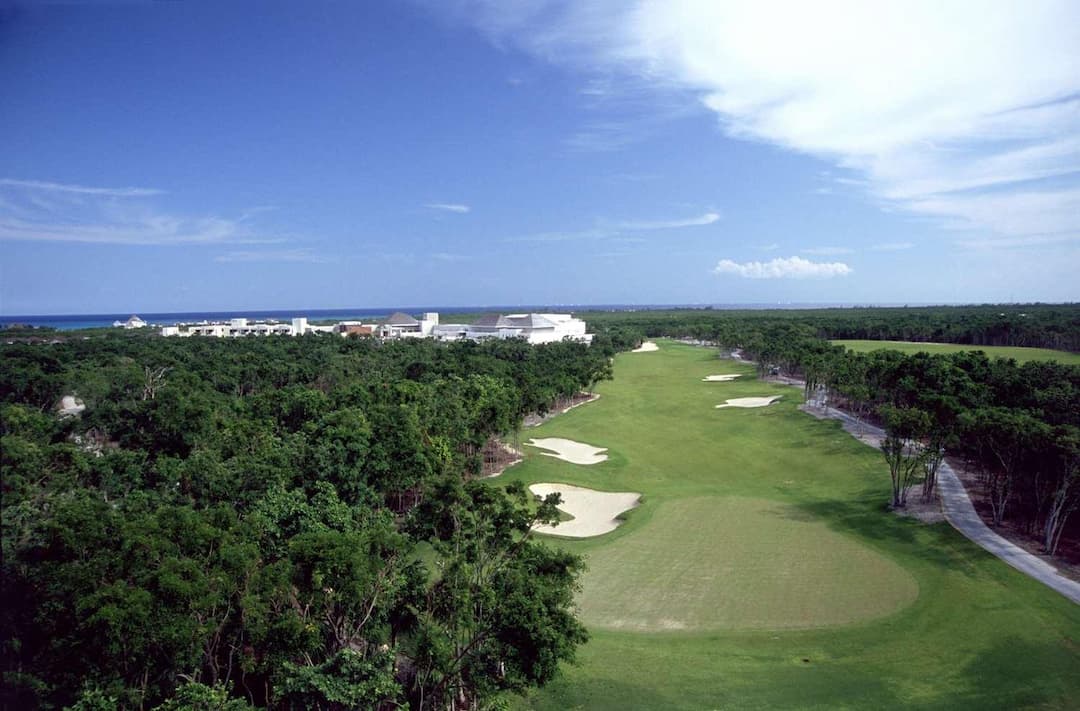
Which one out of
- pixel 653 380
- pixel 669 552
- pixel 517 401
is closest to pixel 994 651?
pixel 669 552

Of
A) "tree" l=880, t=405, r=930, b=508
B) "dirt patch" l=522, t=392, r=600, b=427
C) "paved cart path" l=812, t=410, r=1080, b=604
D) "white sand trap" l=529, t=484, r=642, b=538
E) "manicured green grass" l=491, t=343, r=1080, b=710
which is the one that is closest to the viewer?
"manicured green grass" l=491, t=343, r=1080, b=710

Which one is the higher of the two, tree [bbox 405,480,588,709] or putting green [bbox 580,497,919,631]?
tree [bbox 405,480,588,709]

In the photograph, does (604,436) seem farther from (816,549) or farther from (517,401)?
(816,549)

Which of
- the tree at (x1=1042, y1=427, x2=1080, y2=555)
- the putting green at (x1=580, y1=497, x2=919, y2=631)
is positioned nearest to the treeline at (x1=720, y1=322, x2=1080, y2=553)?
the tree at (x1=1042, y1=427, x2=1080, y2=555)

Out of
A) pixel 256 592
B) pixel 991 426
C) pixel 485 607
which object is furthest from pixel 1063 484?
pixel 256 592

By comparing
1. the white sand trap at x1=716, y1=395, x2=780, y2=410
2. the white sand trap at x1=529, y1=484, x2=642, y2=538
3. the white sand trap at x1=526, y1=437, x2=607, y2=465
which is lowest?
the white sand trap at x1=529, y1=484, x2=642, y2=538

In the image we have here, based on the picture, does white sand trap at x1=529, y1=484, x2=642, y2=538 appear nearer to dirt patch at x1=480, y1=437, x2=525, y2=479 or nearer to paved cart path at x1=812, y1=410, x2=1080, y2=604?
dirt patch at x1=480, y1=437, x2=525, y2=479
